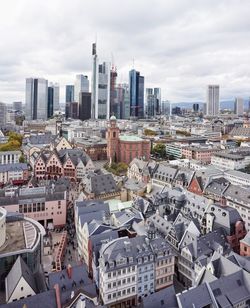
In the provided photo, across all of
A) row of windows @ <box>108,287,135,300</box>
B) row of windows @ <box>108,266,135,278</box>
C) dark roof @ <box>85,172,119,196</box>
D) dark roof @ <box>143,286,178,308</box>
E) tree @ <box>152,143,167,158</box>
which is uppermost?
tree @ <box>152,143,167,158</box>

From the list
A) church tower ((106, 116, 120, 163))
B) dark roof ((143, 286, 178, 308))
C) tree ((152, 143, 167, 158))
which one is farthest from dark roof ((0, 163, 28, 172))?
dark roof ((143, 286, 178, 308))

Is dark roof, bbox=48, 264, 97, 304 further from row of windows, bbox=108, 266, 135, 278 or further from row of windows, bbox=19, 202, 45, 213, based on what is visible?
row of windows, bbox=19, 202, 45, 213

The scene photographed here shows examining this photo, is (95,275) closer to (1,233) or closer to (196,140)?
(1,233)

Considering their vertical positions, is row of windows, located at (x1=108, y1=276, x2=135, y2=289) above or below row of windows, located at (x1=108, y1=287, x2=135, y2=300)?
above

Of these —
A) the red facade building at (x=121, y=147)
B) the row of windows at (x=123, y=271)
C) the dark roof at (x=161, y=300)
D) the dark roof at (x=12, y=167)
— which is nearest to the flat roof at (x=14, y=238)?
the row of windows at (x=123, y=271)

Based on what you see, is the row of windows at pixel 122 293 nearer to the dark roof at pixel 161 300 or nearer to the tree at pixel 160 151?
the dark roof at pixel 161 300

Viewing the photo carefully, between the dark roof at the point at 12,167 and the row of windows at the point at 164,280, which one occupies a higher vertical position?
the dark roof at the point at 12,167

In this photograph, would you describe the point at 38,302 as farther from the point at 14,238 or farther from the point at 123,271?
the point at 14,238

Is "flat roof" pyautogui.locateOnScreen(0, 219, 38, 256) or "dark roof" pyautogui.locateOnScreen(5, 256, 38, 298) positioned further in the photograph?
"flat roof" pyautogui.locateOnScreen(0, 219, 38, 256)

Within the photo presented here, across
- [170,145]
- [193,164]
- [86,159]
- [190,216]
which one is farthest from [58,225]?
[170,145]

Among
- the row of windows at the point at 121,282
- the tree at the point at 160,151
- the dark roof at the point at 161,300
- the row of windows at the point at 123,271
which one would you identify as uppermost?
the tree at the point at 160,151

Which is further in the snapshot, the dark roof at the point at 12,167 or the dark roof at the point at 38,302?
the dark roof at the point at 12,167
